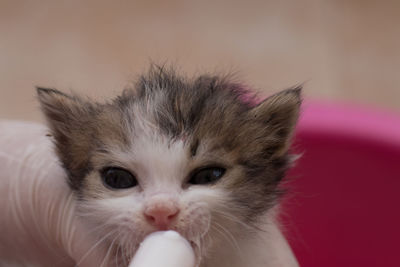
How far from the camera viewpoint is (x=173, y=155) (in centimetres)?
109

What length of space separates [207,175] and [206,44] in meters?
2.09

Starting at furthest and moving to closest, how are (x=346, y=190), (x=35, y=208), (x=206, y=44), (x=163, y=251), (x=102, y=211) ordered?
(x=206, y=44), (x=346, y=190), (x=35, y=208), (x=102, y=211), (x=163, y=251)

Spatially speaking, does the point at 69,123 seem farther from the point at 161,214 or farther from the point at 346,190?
the point at 346,190

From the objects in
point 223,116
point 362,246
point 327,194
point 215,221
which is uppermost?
point 223,116

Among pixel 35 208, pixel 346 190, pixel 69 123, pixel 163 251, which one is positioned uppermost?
pixel 69 123

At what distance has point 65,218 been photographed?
4.50ft

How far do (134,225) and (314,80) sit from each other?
2.12m

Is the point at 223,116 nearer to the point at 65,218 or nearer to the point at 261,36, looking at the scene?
the point at 65,218

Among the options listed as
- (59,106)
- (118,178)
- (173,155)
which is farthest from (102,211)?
(59,106)

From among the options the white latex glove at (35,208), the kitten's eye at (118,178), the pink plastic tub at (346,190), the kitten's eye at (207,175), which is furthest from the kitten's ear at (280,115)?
the pink plastic tub at (346,190)

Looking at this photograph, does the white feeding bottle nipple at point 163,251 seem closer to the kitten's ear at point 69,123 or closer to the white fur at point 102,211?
the white fur at point 102,211

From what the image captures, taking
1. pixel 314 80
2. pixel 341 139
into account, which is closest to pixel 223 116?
pixel 341 139

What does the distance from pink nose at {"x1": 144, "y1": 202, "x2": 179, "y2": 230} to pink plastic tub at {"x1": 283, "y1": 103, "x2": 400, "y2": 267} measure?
3.37 ft

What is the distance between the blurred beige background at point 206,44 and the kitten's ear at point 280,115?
5.17 ft
